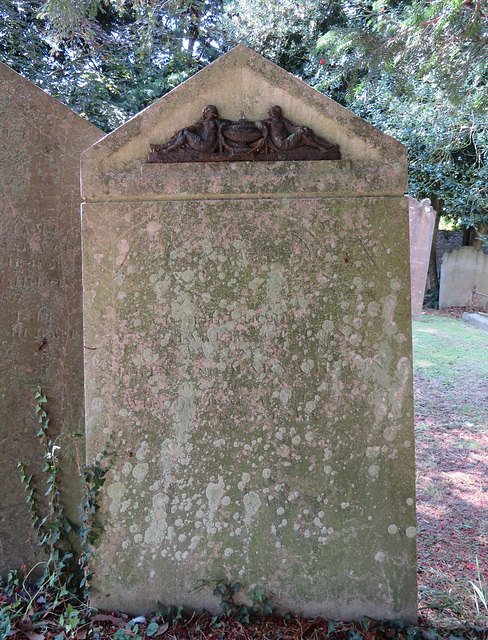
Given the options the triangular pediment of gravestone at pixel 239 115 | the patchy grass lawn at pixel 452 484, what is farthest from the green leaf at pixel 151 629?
the triangular pediment of gravestone at pixel 239 115

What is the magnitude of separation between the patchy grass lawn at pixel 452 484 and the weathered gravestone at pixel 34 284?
1.96 meters

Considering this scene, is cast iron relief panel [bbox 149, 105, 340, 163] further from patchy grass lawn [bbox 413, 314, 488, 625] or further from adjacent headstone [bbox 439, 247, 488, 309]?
adjacent headstone [bbox 439, 247, 488, 309]

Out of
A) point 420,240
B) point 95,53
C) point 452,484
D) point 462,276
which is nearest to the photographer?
point 452,484

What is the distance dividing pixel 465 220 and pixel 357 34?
383 inches

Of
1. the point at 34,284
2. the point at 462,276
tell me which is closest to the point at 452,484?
the point at 34,284

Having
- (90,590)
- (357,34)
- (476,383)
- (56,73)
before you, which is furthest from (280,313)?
(56,73)

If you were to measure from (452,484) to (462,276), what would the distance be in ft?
32.7

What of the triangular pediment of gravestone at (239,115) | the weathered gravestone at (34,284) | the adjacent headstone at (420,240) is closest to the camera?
the triangular pediment of gravestone at (239,115)

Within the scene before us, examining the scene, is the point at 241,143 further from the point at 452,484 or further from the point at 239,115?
the point at 452,484

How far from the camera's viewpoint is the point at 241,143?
189 cm

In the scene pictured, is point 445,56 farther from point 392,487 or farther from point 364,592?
point 364,592

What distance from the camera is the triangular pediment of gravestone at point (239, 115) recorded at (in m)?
1.87

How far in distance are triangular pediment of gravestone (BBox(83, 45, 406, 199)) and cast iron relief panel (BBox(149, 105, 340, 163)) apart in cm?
4

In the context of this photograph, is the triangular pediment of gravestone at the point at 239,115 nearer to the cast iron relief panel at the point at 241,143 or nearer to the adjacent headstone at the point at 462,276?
the cast iron relief panel at the point at 241,143
